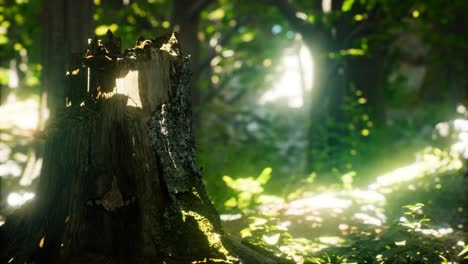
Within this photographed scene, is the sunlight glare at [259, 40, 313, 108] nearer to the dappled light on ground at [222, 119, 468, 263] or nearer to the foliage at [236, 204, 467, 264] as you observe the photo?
the dappled light on ground at [222, 119, 468, 263]

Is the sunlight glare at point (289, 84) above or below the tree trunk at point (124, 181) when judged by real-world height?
above

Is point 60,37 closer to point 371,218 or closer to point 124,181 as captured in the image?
point 124,181

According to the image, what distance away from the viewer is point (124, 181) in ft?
9.97

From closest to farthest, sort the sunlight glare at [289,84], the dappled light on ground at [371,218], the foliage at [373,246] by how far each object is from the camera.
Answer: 1. the foliage at [373,246]
2. the dappled light on ground at [371,218]
3. the sunlight glare at [289,84]

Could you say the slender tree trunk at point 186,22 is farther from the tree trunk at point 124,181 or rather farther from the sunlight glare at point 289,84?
the tree trunk at point 124,181

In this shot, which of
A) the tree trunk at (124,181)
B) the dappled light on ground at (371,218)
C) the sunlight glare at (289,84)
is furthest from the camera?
the sunlight glare at (289,84)

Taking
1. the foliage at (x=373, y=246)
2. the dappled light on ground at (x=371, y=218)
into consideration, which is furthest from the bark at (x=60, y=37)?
the foliage at (x=373, y=246)

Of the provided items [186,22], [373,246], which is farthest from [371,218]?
[186,22]

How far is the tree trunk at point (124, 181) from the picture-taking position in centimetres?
297

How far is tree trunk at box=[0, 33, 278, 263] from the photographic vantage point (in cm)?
297

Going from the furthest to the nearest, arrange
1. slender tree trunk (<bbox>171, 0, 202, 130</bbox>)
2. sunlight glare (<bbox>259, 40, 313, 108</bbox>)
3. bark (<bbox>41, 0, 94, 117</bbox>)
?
sunlight glare (<bbox>259, 40, 313, 108</bbox>), slender tree trunk (<bbox>171, 0, 202, 130</bbox>), bark (<bbox>41, 0, 94, 117</bbox>)

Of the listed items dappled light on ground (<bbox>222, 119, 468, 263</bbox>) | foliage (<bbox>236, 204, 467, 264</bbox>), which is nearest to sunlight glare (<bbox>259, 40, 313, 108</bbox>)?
dappled light on ground (<bbox>222, 119, 468, 263</bbox>)

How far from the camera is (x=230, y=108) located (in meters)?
15.0

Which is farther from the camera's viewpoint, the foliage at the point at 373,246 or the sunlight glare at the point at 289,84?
the sunlight glare at the point at 289,84
